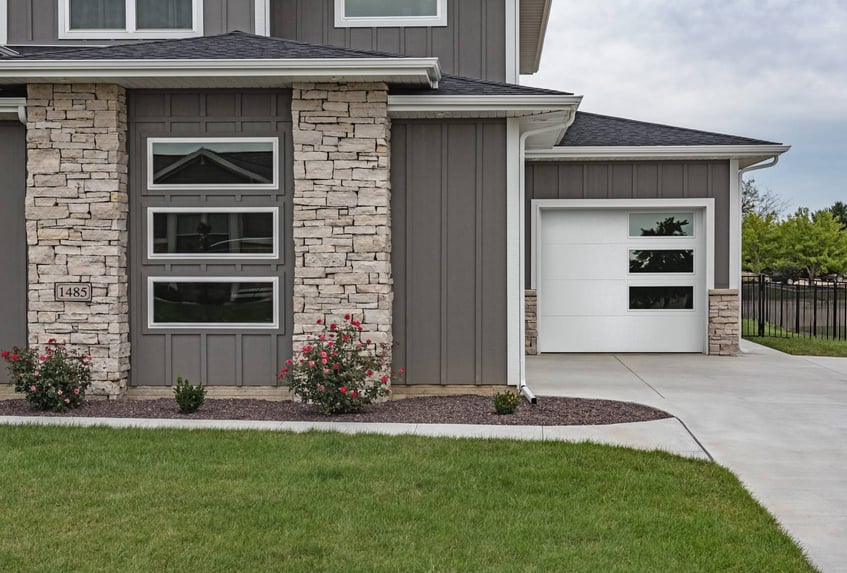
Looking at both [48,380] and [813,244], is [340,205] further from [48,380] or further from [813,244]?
[813,244]

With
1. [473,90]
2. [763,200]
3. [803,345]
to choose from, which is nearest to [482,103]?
[473,90]

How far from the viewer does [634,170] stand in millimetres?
14633

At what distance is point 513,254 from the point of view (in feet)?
33.7

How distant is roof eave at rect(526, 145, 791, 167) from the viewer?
1417 cm

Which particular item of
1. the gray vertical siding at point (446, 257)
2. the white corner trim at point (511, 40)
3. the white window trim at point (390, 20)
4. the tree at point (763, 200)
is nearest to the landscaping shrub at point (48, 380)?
the gray vertical siding at point (446, 257)

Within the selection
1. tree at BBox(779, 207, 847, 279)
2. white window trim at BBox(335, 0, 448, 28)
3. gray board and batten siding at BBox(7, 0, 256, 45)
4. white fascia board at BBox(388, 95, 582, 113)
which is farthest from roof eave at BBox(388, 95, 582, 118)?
tree at BBox(779, 207, 847, 279)

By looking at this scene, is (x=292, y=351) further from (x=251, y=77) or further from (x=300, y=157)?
(x=251, y=77)

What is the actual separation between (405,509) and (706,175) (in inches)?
410

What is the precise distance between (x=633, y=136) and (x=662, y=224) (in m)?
1.43

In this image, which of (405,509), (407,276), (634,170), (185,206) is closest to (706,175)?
(634,170)

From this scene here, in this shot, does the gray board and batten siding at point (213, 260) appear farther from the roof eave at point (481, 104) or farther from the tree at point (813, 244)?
the tree at point (813, 244)

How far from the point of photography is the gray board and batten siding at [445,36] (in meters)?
12.0

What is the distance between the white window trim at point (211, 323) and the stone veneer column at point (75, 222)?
0.37 meters

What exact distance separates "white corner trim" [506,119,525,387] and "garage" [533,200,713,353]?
461 cm
